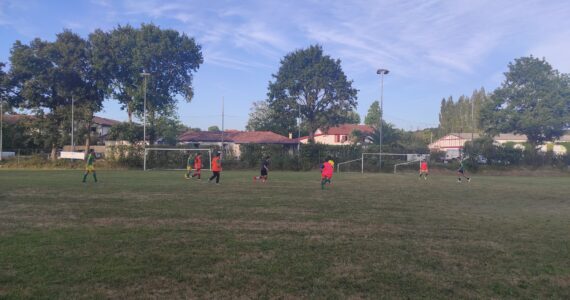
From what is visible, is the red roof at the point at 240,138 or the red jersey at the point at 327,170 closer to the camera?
the red jersey at the point at 327,170

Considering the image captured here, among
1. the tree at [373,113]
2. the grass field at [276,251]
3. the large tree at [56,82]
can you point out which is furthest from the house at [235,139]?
the grass field at [276,251]

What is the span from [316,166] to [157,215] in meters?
31.0

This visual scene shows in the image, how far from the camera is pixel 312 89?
58062 millimetres

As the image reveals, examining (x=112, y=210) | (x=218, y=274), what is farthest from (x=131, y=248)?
(x=112, y=210)

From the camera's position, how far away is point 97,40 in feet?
150

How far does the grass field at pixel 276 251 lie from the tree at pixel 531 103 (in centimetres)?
4276

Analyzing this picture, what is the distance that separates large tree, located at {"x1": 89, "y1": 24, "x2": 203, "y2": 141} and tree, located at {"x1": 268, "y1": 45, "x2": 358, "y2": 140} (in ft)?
42.0

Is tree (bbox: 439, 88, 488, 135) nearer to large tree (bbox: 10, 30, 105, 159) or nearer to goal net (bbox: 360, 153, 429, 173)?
goal net (bbox: 360, 153, 429, 173)

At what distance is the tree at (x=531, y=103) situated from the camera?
47.9 meters

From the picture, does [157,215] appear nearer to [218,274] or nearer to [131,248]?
[131,248]

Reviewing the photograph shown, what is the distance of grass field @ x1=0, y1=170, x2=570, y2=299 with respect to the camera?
5086mm

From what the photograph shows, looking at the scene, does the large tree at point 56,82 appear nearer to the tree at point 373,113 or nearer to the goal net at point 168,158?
the goal net at point 168,158

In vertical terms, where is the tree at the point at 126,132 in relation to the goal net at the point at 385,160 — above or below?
above

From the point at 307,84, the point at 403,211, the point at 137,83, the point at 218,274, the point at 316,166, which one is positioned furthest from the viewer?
the point at 307,84
